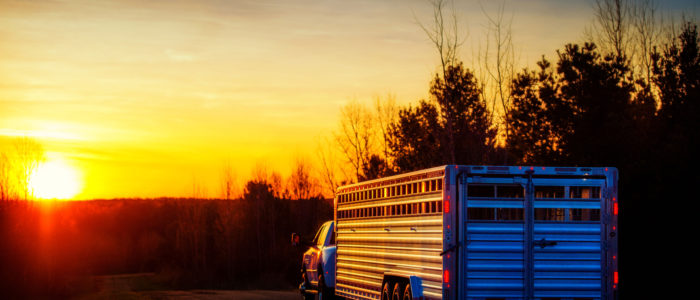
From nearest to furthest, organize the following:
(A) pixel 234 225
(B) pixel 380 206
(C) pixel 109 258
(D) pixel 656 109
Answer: (B) pixel 380 206, (D) pixel 656 109, (A) pixel 234 225, (C) pixel 109 258

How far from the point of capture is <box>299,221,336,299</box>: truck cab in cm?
1950

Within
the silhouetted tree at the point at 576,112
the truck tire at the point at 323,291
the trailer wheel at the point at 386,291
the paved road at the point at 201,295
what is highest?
the silhouetted tree at the point at 576,112

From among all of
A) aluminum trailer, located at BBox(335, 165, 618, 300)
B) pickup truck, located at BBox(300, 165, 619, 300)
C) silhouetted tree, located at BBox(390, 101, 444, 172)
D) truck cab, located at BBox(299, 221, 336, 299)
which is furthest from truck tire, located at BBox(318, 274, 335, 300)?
silhouetted tree, located at BBox(390, 101, 444, 172)

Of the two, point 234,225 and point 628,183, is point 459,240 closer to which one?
point 628,183

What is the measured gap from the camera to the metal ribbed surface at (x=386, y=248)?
12.0 metres

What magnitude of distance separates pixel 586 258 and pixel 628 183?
11.4 metres

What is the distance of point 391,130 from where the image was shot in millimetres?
49000

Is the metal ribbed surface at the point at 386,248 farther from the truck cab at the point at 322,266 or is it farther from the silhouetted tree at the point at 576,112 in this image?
the silhouetted tree at the point at 576,112

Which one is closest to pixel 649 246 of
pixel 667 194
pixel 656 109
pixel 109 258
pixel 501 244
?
pixel 667 194

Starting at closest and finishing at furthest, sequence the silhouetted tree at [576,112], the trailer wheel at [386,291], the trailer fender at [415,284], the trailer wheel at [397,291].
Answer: the trailer fender at [415,284], the trailer wheel at [397,291], the trailer wheel at [386,291], the silhouetted tree at [576,112]

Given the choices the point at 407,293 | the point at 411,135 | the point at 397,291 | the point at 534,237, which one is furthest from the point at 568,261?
the point at 411,135

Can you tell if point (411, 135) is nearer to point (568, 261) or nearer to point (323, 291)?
point (323, 291)

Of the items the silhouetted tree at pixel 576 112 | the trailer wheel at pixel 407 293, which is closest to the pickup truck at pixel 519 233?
the trailer wheel at pixel 407 293

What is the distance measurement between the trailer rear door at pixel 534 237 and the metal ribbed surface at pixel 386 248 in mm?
537
